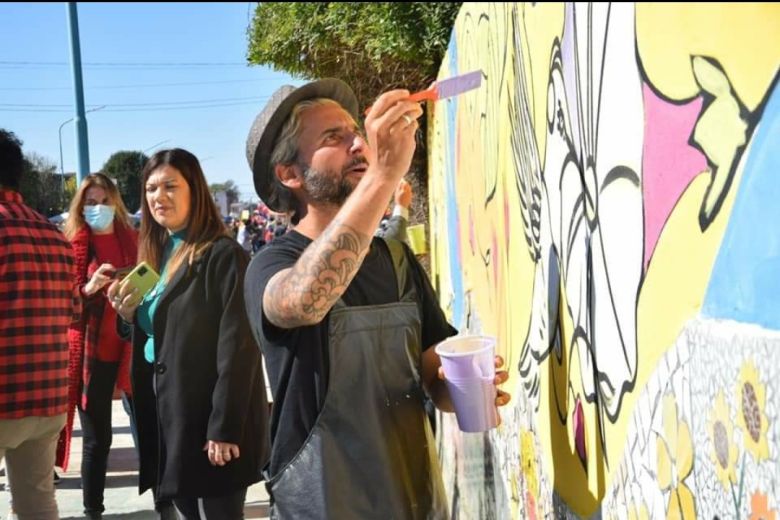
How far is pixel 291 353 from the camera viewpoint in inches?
78.8

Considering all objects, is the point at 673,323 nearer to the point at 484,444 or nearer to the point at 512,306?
the point at 512,306

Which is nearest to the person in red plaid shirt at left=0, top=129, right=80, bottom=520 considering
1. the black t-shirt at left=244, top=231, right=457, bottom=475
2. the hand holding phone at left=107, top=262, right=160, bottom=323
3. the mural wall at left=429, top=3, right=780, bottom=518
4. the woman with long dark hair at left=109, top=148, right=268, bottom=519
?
the hand holding phone at left=107, top=262, right=160, bottom=323

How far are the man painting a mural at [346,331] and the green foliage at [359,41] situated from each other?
4962 millimetres

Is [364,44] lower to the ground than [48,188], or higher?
higher

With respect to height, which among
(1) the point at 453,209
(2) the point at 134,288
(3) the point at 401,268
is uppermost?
(1) the point at 453,209

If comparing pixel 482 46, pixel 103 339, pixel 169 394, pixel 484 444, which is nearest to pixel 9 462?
pixel 169 394

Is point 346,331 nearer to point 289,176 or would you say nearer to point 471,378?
point 471,378

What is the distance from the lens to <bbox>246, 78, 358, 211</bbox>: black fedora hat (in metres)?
2.34

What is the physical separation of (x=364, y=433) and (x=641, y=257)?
0.93m

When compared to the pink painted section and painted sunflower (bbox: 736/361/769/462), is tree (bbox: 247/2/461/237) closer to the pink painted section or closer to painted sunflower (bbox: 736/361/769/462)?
the pink painted section

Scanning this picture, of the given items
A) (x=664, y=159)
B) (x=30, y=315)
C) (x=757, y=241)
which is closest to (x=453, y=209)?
(x=30, y=315)

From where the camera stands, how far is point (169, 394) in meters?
3.35

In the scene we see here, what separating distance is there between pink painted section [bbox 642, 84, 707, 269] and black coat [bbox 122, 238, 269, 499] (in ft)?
7.40

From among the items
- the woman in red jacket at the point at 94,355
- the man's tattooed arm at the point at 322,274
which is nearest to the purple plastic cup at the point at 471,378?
the man's tattooed arm at the point at 322,274
